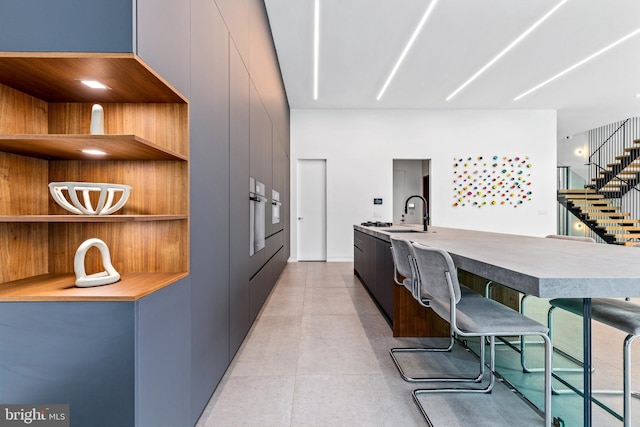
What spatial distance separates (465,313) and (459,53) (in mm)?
4316

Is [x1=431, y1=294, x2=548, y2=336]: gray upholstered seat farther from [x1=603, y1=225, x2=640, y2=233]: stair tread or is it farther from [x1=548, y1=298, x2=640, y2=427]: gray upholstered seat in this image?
[x1=603, y1=225, x2=640, y2=233]: stair tread

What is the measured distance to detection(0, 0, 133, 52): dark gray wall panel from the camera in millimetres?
959

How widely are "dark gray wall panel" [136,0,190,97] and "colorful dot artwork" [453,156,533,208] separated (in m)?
6.42

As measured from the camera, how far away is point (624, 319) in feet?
4.42

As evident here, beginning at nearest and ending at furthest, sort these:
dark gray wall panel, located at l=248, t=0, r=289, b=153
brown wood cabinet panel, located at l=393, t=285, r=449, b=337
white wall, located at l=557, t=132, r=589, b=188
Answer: brown wood cabinet panel, located at l=393, t=285, r=449, b=337 → dark gray wall panel, located at l=248, t=0, r=289, b=153 → white wall, located at l=557, t=132, r=589, b=188

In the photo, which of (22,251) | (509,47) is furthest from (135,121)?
(509,47)

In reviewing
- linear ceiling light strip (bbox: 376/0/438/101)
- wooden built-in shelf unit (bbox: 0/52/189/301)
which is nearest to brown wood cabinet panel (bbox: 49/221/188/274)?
wooden built-in shelf unit (bbox: 0/52/189/301)

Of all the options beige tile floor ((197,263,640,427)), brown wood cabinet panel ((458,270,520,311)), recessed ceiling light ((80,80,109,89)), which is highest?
recessed ceiling light ((80,80,109,89))

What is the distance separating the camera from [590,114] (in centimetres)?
716

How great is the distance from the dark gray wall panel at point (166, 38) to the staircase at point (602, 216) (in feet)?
31.2

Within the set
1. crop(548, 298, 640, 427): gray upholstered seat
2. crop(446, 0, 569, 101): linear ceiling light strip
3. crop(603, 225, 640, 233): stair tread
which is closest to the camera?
crop(548, 298, 640, 427): gray upholstered seat

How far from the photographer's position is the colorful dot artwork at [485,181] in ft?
21.9

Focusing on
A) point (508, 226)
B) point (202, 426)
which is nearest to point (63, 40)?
point (202, 426)

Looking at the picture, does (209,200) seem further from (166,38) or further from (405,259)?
(405,259)
